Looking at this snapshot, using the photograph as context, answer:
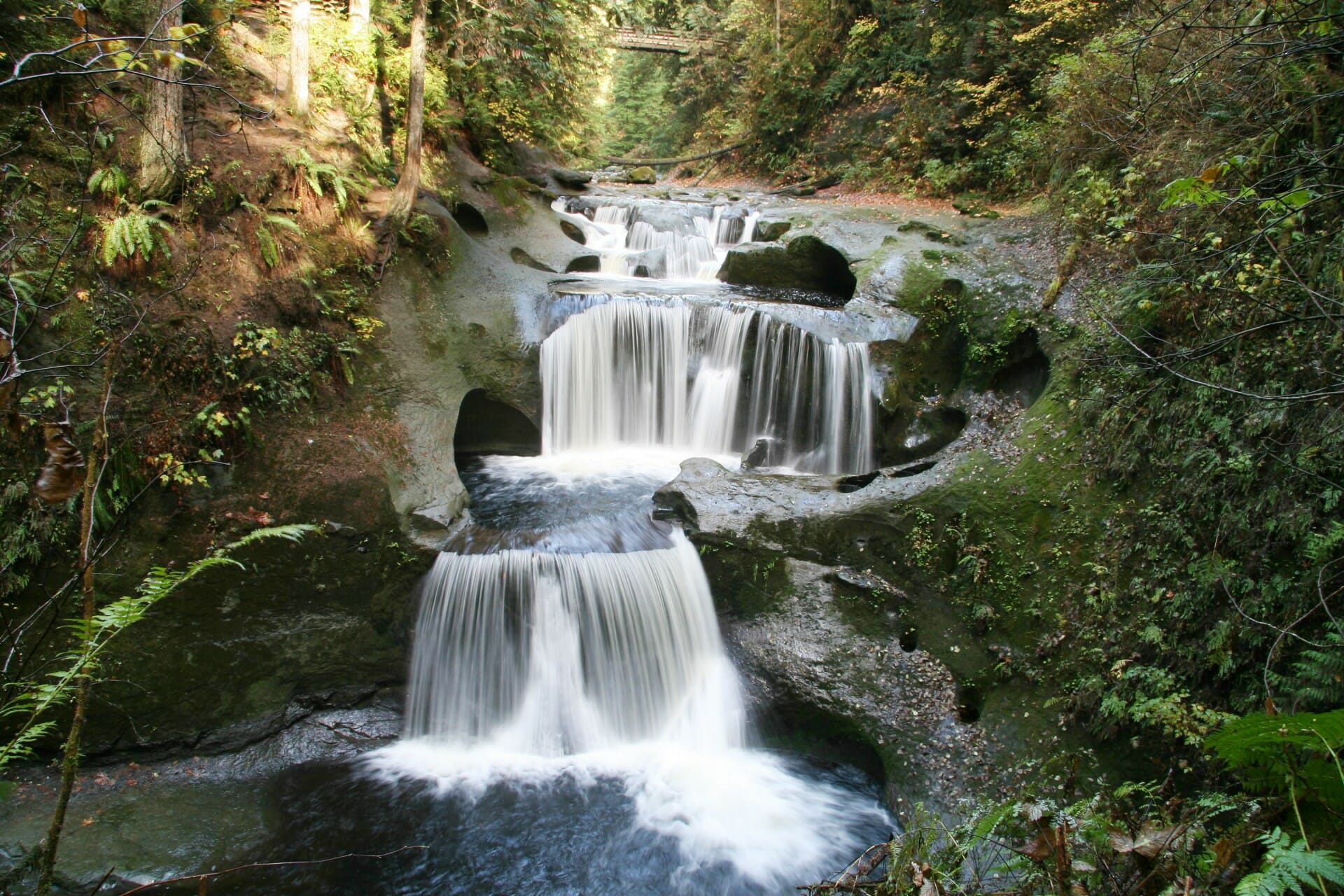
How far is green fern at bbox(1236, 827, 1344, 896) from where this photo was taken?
181 cm

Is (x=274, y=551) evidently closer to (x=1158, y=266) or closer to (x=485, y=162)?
(x=1158, y=266)

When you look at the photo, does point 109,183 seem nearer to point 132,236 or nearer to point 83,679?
point 132,236

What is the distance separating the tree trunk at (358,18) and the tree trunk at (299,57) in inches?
66.2

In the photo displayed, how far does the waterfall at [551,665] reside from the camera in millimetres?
7031

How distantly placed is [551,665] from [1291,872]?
20.1 feet

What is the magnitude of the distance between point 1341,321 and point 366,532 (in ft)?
27.2

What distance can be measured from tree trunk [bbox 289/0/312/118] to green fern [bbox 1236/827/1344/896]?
39.2 feet

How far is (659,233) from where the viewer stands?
50.2 feet

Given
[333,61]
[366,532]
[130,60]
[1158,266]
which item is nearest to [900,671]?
[1158,266]

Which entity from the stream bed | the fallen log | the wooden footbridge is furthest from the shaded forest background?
the wooden footbridge

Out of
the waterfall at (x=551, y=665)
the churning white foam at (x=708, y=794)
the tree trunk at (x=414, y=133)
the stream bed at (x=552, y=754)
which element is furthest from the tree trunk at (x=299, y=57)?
the churning white foam at (x=708, y=794)

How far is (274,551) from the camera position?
6758 mm

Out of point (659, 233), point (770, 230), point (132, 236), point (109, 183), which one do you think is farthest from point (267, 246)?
point (770, 230)

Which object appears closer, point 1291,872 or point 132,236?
point 1291,872
